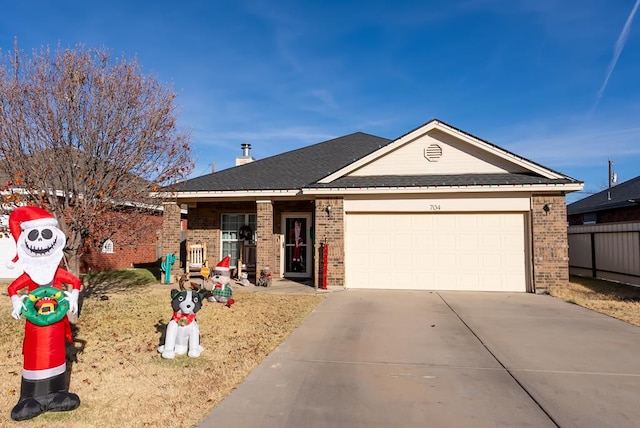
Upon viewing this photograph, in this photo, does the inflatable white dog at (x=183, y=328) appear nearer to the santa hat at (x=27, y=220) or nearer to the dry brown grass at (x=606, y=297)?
the santa hat at (x=27, y=220)

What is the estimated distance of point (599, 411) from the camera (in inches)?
152

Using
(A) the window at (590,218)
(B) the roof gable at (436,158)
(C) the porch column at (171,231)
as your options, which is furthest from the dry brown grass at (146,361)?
(A) the window at (590,218)

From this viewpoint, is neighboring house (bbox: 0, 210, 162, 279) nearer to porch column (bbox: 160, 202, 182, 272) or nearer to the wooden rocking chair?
porch column (bbox: 160, 202, 182, 272)

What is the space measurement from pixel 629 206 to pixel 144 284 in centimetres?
2009

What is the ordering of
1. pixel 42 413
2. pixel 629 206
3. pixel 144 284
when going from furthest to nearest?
pixel 629 206
pixel 144 284
pixel 42 413

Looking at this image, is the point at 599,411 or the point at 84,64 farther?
the point at 84,64

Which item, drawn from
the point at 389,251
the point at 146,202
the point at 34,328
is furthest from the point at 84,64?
the point at 389,251

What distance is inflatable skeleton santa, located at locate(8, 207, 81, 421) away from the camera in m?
3.74

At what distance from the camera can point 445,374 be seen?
15.9 ft

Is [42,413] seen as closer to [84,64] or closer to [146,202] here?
[146,202]

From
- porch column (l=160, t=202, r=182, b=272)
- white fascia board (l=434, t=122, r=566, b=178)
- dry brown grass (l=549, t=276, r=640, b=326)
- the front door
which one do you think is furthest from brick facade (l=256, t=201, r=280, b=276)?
dry brown grass (l=549, t=276, r=640, b=326)

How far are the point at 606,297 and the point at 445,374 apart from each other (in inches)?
299

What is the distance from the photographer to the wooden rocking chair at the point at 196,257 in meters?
12.9

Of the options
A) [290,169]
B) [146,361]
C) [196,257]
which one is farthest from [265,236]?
[146,361]
